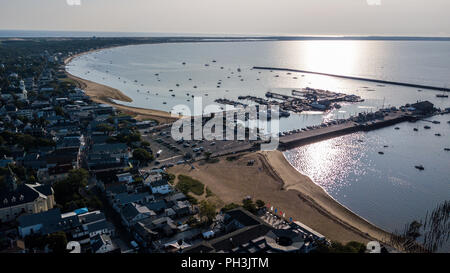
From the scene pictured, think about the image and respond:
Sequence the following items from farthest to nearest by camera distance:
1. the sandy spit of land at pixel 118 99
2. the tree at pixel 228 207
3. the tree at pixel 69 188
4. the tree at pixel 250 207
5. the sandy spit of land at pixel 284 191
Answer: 1. the sandy spit of land at pixel 118 99
2. the tree at pixel 69 188
3. the tree at pixel 228 207
4. the tree at pixel 250 207
5. the sandy spit of land at pixel 284 191

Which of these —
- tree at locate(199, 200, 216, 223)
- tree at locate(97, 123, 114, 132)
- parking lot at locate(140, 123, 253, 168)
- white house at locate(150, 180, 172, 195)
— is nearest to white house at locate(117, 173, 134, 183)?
white house at locate(150, 180, 172, 195)

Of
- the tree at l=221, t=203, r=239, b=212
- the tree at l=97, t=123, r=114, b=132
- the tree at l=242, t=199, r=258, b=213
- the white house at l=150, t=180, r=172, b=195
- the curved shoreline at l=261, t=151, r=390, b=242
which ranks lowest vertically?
the curved shoreline at l=261, t=151, r=390, b=242

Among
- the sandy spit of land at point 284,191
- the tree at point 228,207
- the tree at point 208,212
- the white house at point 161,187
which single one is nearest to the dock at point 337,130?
the sandy spit of land at point 284,191

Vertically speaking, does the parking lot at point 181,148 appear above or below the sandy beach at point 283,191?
above

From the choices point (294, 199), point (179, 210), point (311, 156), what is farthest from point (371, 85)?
point (179, 210)

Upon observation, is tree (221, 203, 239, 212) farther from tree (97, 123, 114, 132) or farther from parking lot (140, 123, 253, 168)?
tree (97, 123, 114, 132)

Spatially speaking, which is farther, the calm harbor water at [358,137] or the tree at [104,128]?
the tree at [104,128]

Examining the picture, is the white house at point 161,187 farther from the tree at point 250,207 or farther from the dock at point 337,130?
the dock at point 337,130

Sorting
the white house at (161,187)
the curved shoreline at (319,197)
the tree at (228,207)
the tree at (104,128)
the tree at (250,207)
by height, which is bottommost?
the curved shoreline at (319,197)
